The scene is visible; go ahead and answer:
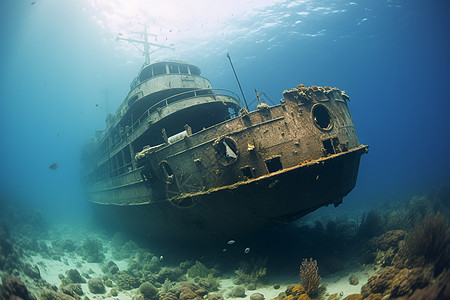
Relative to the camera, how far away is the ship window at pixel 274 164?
6681 mm

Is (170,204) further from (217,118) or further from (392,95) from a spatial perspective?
(392,95)

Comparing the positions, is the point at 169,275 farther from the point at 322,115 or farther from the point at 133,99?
the point at 133,99

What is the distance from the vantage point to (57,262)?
12016 millimetres

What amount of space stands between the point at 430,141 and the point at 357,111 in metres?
59.8

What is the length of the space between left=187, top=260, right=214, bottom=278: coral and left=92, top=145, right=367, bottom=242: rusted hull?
1.37 meters

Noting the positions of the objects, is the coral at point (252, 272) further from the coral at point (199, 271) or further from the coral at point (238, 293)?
the coral at point (199, 271)

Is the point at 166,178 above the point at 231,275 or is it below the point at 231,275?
above

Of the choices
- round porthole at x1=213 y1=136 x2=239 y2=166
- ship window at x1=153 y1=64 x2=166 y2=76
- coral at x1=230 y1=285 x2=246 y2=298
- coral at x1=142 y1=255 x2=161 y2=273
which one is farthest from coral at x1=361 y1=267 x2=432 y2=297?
ship window at x1=153 y1=64 x2=166 y2=76

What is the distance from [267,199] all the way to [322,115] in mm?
4278

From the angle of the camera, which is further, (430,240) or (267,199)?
(267,199)

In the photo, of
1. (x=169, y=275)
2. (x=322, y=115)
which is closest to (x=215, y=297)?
(x=169, y=275)

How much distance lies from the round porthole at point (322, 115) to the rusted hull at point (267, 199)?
141 centimetres

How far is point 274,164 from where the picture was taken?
22.3 feet

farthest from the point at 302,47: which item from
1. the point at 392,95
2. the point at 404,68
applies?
the point at 392,95
